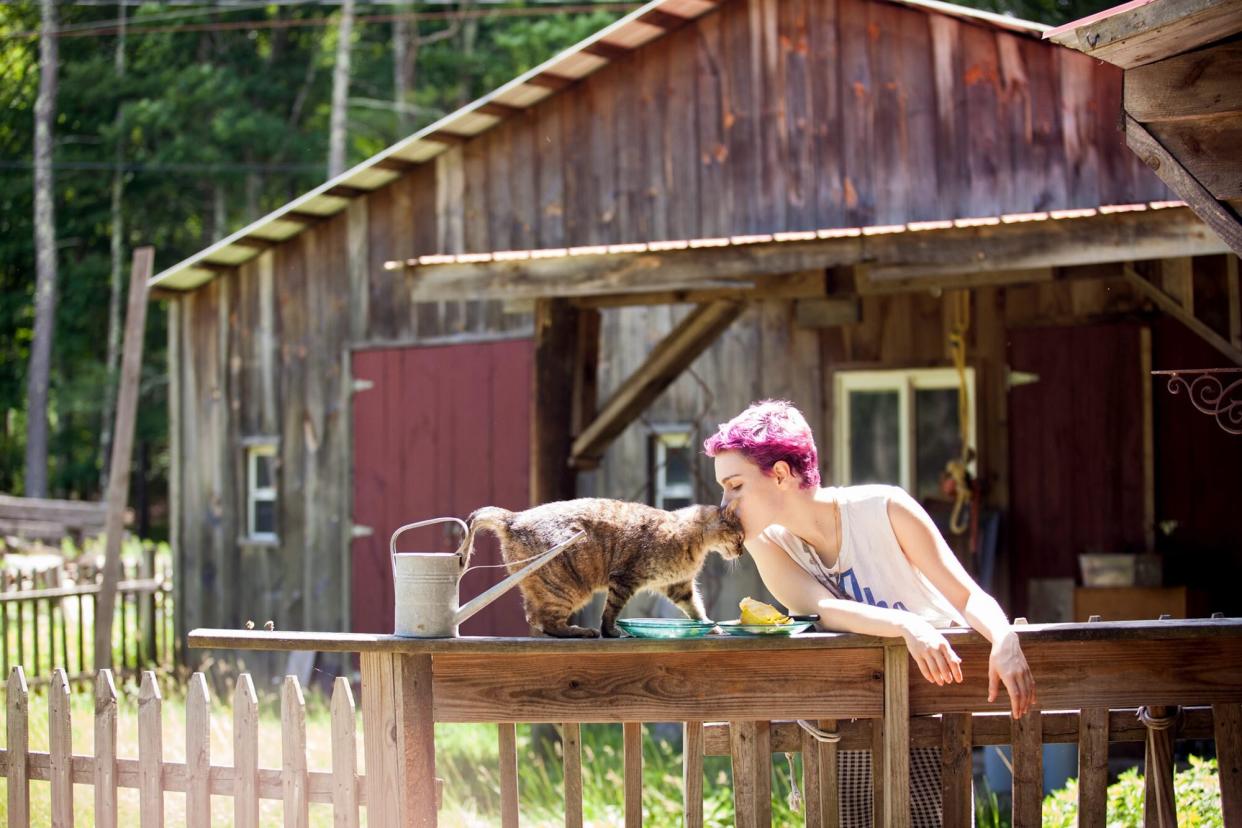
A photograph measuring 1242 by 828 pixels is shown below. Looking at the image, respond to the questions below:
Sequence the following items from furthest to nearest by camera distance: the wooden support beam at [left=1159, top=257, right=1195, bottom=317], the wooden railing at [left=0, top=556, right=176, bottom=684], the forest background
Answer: the forest background, the wooden railing at [left=0, top=556, right=176, bottom=684], the wooden support beam at [left=1159, top=257, right=1195, bottom=317]

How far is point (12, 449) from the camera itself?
3247 cm

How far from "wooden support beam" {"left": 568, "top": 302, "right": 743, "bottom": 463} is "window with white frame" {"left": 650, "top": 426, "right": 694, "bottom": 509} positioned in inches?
86.6

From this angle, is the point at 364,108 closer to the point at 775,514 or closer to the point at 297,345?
the point at 297,345

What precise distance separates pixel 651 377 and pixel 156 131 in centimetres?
2278

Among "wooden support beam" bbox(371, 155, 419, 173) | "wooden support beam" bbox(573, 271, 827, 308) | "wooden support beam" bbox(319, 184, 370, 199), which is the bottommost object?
"wooden support beam" bbox(573, 271, 827, 308)

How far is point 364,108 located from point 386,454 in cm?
1818

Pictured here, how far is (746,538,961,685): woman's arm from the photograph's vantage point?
3.68 meters

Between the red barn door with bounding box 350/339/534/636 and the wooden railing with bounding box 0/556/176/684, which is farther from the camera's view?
the wooden railing with bounding box 0/556/176/684

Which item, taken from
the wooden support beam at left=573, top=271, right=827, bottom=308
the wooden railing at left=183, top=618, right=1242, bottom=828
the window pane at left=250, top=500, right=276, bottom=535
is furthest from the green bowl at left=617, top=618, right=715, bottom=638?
the window pane at left=250, top=500, right=276, bottom=535

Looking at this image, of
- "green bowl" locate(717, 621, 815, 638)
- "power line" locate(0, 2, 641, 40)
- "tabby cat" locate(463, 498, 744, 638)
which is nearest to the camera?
"green bowl" locate(717, 621, 815, 638)

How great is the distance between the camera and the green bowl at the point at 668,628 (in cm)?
383

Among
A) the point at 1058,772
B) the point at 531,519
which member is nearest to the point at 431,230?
the point at 1058,772

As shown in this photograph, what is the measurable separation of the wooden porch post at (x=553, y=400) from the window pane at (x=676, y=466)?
2372 mm

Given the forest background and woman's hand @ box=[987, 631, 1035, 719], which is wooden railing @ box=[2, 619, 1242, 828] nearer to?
woman's hand @ box=[987, 631, 1035, 719]
